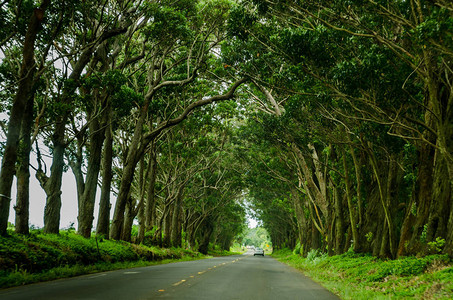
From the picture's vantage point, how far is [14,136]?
12398 millimetres

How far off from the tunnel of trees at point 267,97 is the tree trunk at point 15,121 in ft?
0.14

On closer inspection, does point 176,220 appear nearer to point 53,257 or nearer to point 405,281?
point 53,257

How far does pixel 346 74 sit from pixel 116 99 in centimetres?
1031

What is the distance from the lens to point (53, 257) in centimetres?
1234

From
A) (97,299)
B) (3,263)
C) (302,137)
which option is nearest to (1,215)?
(3,263)

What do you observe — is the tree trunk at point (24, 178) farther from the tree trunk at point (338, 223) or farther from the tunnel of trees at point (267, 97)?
the tree trunk at point (338, 223)

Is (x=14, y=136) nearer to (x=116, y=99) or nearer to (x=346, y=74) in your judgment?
(x=116, y=99)

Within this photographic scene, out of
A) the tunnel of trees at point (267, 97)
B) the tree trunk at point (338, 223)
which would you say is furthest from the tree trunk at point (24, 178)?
the tree trunk at point (338, 223)

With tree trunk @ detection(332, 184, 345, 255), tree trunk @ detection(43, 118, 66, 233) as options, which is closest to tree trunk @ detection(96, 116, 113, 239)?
tree trunk @ detection(43, 118, 66, 233)

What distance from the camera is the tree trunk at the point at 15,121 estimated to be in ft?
39.6

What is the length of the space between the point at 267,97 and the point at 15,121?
38.2 feet

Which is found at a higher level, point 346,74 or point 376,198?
point 346,74

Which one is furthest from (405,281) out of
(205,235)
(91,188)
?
(205,235)

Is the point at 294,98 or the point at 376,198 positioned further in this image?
A: the point at 376,198
